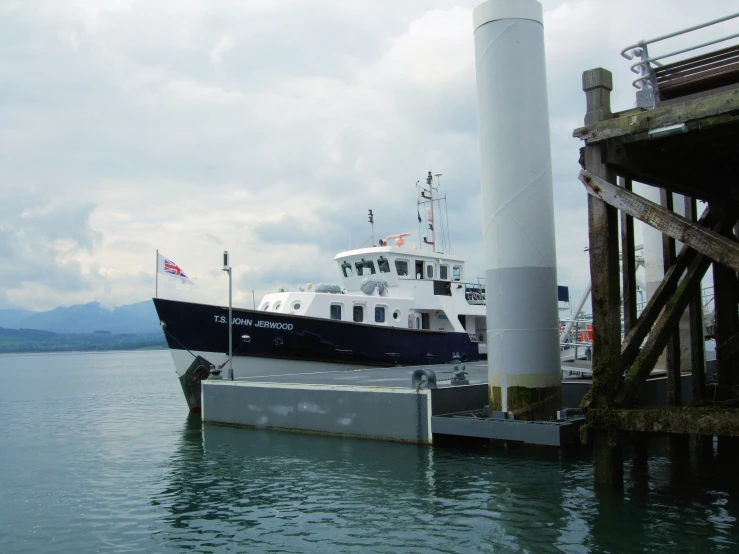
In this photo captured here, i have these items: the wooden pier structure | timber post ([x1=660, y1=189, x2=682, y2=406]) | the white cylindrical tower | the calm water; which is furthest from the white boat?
the wooden pier structure

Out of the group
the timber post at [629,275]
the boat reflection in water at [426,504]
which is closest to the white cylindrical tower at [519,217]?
the boat reflection in water at [426,504]

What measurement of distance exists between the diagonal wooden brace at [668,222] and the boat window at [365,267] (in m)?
16.4

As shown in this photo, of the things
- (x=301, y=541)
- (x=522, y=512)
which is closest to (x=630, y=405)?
(x=522, y=512)

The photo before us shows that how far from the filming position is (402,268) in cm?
2372

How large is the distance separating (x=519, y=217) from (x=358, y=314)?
12.4 meters

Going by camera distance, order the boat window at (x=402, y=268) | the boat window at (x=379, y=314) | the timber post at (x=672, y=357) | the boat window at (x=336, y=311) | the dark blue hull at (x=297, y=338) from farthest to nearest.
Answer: the boat window at (x=402, y=268) < the boat window at (x=379, y=314) < the boat window at (x=336, y=311) < the dark blue hull at (x=297, y=338) < the timber post at (x=672, y=357)

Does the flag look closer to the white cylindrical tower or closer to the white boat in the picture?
the white boat

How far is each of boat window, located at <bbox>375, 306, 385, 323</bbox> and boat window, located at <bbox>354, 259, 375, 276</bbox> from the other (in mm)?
2048

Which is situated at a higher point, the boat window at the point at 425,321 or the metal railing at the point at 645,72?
the metal railing at the point at 645,72

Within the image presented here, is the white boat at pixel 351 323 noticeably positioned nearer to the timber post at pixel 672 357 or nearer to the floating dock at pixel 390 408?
the floating dock at pixel 390 408

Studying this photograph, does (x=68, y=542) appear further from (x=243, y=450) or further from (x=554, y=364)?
(x=554, y=364)

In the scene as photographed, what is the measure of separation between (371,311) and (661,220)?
50.0 ft

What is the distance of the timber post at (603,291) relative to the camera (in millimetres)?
7371

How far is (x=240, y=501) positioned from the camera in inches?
343
